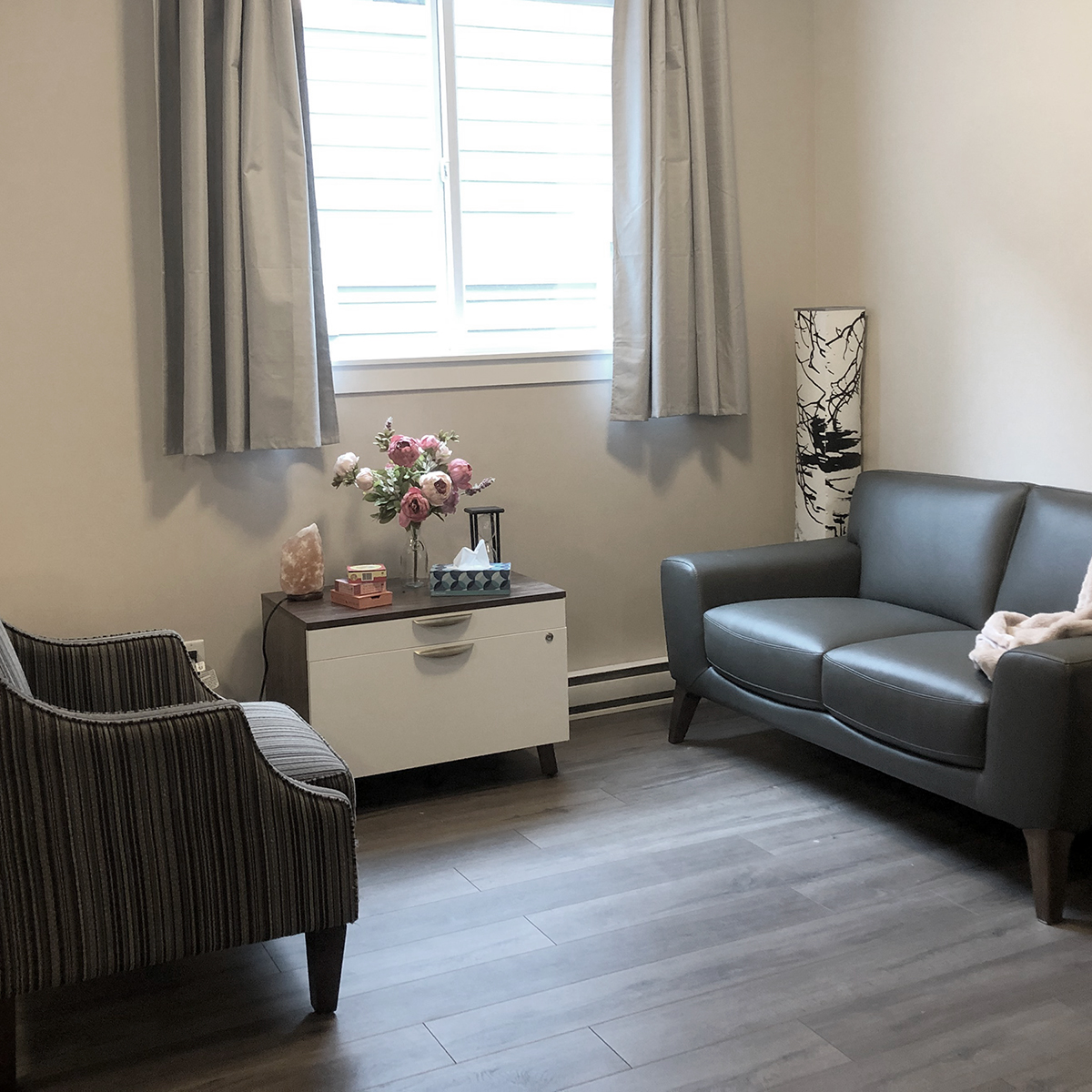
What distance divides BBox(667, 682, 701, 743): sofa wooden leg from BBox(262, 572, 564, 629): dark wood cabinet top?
59 centimetres

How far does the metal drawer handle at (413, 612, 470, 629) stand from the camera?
3.06m

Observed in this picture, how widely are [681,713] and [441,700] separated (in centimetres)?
84

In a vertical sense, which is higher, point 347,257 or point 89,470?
point 347,257

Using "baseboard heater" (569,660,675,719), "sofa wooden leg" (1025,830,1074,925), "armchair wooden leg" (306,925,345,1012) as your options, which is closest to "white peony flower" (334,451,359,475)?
"baseboard heater" (569,660,675,719)

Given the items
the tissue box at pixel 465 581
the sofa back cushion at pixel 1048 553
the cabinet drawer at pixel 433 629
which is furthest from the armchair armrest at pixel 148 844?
the sofa back cushion at pixel 1048 553

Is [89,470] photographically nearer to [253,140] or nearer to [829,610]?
[253,140]

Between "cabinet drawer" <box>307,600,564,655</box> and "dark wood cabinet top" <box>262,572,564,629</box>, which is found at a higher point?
"dark wood cabinet top" <box>262,572,564,629</box>

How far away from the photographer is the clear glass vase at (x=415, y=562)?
3.34 metres

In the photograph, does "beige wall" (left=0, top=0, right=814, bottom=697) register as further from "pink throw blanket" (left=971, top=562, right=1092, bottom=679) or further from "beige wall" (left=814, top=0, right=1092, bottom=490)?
"pink throw blanket" (left=971, top=562, right=1092, bottom=679)

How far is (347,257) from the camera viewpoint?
348 centimetres


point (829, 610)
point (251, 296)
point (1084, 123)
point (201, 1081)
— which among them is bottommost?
point (201, 1081)

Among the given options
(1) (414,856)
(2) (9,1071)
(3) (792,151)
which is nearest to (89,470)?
(1) (414,856)

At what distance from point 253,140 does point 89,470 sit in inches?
39.5

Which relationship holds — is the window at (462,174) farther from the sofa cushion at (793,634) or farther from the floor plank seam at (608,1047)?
the floor plank seam at (608,1047)
